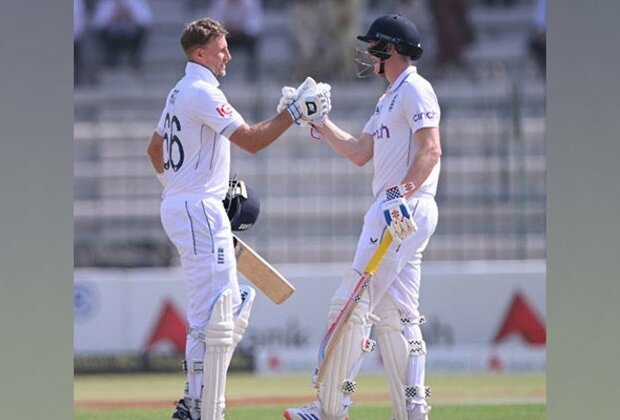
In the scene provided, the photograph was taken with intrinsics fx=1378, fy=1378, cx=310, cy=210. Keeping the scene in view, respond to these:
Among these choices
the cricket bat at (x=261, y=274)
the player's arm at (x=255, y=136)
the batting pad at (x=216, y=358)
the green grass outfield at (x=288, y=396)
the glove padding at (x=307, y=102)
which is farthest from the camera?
the green grass outfield at (x=288, y=396)

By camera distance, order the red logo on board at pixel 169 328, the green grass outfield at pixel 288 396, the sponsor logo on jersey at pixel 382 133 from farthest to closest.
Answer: the red logo on board at pixel 169 328
the green grass outfield at pixel 288 396
the sponsor logo on jersey at pixel 382 133

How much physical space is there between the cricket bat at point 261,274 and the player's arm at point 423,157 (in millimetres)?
810

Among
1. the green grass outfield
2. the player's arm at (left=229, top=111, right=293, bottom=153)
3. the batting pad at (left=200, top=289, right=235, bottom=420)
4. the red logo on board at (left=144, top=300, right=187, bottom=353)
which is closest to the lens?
the batting pad at (left=200, top=289, right=235, bottom=420)

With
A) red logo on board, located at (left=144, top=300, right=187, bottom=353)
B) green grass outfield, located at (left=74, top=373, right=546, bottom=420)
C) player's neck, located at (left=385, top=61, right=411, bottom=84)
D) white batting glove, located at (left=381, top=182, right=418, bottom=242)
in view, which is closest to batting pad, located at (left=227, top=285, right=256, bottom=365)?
white batting glove, located at (left=381, top=182, right=418, bottom=242)

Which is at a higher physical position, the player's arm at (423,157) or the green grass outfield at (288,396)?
the player's arm at (423,157)

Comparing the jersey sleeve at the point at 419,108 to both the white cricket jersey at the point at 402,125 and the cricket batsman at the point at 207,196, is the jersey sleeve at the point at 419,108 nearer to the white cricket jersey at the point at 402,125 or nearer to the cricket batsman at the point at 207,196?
the white cricket jersey at the point at 402,125

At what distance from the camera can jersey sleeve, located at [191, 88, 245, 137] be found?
18.4ft

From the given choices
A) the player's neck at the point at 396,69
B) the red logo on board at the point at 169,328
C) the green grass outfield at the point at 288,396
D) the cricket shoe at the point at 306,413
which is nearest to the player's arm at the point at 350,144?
the player's neck at the point at 396,69

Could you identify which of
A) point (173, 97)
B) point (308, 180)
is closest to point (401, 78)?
point (173, 97)

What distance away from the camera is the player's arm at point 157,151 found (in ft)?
19.7

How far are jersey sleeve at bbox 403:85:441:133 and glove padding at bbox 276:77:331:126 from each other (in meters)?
0.34

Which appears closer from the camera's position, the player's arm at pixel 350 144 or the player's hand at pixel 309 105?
the player's hand at pixel 309 105

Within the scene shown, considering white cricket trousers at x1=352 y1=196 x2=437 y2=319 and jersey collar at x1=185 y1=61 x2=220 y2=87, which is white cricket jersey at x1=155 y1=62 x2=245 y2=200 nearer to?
jersey collar at x1=185 y1=61 x2=220 y2=87
